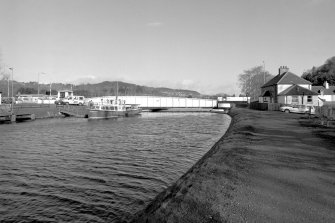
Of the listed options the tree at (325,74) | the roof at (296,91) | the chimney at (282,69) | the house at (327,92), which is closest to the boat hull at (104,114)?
the roof at (296,91)

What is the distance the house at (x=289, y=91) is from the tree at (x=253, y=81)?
55.7 m

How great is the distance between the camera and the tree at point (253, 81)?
137250 millimetres

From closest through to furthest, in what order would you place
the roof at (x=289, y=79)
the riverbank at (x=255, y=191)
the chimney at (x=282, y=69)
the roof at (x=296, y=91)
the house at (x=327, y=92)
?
1. the riverbank at (x=255, y=191)
2. the roof at (x=296, y=91)
3. the roof at (x=289, y=79)
4. the chimney at (x=282, y=69)
5. the house at (x=327, y=92)

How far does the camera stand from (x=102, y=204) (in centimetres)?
1145

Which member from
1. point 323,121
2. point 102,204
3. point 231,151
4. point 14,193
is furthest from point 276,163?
point 323,121

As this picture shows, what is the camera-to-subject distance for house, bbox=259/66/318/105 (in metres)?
64.6

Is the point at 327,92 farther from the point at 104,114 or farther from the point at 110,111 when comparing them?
the point at 104,114

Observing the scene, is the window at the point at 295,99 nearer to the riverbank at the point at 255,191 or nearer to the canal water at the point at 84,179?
the canal water at the point at 84,179

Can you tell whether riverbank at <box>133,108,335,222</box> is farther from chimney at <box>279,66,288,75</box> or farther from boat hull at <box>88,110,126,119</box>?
chimney at <box>279,66,288,75</box>

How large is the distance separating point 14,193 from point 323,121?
1124 inches

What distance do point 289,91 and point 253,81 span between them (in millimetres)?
73712

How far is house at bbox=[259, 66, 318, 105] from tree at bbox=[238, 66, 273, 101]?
183 feet

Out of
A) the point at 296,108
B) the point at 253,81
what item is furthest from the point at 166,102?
the point at 296,108

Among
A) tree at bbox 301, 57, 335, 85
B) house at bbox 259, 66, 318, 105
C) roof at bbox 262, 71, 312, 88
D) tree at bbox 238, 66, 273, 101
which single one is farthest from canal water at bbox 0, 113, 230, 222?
tree at bbox 238, 66, 273, 101
